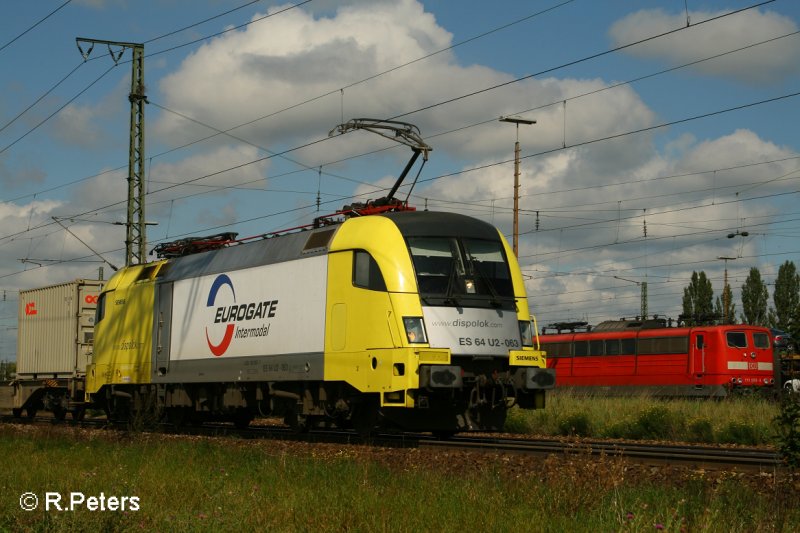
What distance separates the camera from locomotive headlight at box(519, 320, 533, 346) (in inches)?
655

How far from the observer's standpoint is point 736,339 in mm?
34500

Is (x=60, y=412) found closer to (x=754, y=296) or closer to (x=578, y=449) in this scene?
(x=578, y=449)

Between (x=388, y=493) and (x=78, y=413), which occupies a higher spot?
(x=388, y=493)

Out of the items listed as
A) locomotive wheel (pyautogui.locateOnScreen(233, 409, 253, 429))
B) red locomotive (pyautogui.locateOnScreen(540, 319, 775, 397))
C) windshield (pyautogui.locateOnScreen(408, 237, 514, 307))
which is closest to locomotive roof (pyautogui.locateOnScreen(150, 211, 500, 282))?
windshield (pyautogui.locateOnScreen(408, 237, 514, 307))

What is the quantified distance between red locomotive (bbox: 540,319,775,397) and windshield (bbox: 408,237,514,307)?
18.5m

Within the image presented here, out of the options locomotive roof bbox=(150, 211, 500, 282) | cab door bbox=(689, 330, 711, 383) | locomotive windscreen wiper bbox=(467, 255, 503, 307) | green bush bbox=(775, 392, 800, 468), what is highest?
locomotive roof bbox=(150, 211, 500, 282)

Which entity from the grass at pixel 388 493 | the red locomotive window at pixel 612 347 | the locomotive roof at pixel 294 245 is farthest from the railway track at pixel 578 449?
the red locomotive window at pixel 612 347

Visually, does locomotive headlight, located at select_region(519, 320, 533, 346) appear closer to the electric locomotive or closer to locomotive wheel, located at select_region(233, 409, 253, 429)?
the electric locomotive

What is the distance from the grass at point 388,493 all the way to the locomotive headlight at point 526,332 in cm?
283

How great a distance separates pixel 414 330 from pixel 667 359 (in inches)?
892

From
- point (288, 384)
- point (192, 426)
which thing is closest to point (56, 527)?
point (288, 384)

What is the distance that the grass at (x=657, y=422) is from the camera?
19328 mm

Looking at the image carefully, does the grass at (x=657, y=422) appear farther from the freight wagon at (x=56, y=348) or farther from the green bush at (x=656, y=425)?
the freight wagon at (x=56, y=348)

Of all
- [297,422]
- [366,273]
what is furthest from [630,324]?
[366,273]
